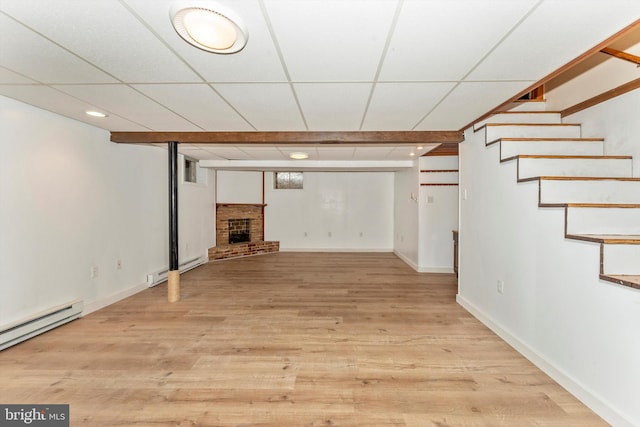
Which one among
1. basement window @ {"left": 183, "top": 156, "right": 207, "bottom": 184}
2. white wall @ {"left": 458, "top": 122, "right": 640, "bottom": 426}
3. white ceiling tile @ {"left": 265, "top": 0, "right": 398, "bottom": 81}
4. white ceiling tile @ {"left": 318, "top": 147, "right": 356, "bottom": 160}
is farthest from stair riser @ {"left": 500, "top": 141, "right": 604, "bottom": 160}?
basement window @ {"left": 183, "top": 156, "right": 207, "bottom": 184}

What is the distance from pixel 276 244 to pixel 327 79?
559 cm

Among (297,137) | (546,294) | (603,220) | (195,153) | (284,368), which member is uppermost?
(195,153)

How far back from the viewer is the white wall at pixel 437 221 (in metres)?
5.01

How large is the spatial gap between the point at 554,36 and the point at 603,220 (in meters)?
1.30

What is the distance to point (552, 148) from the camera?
8.34 ft

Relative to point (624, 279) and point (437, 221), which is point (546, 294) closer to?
point (624, 279)

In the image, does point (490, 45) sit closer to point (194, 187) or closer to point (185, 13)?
point (185, 13)

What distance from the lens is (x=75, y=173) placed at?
297 centimetres

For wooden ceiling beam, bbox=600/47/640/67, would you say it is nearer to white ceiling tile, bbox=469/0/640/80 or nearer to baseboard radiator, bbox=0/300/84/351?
white ceiling tile, bbox=469/0/640/80

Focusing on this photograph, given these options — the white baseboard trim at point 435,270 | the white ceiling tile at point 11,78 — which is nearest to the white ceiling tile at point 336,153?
the white baseboard trim at point 435,270

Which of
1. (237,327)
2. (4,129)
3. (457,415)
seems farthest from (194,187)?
(457,415)

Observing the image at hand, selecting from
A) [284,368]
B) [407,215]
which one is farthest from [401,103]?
[407,215]

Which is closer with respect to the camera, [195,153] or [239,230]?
[195,153]

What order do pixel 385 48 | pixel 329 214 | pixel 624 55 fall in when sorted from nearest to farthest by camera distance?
1. pixel 385 48
2. pixel 624 55
3. pixel 329 214
